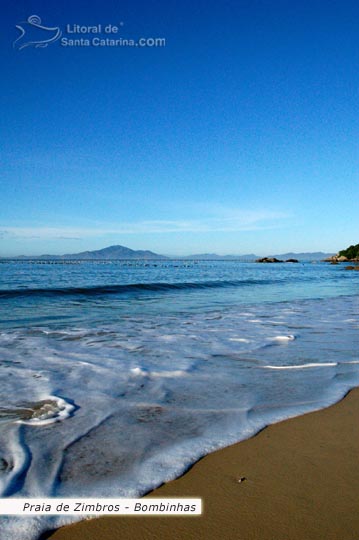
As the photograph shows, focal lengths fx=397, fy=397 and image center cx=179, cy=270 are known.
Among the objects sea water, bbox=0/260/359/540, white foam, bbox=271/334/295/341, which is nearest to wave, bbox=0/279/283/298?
sea water, bbox=0/260/359/540

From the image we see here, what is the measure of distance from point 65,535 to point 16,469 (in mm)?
796

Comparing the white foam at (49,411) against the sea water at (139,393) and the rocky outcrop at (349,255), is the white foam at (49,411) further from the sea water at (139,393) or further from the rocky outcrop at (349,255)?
the rocky outcrop at (349,255)

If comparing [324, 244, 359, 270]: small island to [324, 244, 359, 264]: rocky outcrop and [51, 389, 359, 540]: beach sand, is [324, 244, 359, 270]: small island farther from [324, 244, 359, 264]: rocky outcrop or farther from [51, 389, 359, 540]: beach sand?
[51, 389, 359, 540]: beach sand

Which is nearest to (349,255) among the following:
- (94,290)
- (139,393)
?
(94,290)

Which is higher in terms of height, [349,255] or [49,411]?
[349,255]

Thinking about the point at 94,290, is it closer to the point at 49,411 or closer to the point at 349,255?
the point at 49,411

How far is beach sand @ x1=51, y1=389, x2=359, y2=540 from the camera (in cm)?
210

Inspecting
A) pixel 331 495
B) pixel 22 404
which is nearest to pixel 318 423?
pixel 331 495

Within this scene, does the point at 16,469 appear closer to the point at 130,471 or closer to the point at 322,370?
the point at 130,471

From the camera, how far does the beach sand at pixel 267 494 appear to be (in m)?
2.10

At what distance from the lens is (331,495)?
239cm

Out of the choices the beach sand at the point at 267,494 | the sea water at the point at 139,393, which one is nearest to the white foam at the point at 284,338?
the sea water at the point at 139,393

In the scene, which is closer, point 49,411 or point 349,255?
point 49,411

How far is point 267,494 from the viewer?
240 centimetres
